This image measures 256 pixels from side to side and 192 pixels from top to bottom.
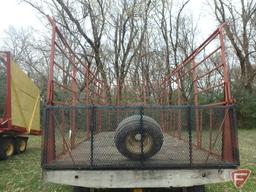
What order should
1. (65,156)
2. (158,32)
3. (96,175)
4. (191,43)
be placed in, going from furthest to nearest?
(191,43) < (158,32) < (65,156) < (96,175)

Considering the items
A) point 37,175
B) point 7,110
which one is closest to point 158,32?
point 7,110

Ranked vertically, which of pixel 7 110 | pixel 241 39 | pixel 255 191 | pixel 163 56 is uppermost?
pixel 241 39

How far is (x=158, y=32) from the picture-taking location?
26.0 m

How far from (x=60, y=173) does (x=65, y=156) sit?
0.69 meters

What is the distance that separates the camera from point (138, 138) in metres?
4.07

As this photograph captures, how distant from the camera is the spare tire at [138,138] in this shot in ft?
13.3

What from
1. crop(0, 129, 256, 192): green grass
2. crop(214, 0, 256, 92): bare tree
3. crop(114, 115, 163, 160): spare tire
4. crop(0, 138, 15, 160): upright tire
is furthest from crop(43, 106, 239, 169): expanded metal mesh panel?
crop(214, 0, 256, 92): bare tree

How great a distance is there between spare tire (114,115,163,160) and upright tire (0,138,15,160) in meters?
6.53

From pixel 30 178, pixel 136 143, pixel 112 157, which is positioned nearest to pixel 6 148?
pixel 30 178

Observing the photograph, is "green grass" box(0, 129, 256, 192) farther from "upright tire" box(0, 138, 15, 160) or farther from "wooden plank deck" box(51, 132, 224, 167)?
"wooden plank deck" box(51, 132, 224, 167)

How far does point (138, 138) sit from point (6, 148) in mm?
7047

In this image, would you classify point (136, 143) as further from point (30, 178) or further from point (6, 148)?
point (6, 148)

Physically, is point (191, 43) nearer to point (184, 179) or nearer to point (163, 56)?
point (163, 56)

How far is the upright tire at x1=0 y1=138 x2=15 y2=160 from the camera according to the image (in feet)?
30.8
